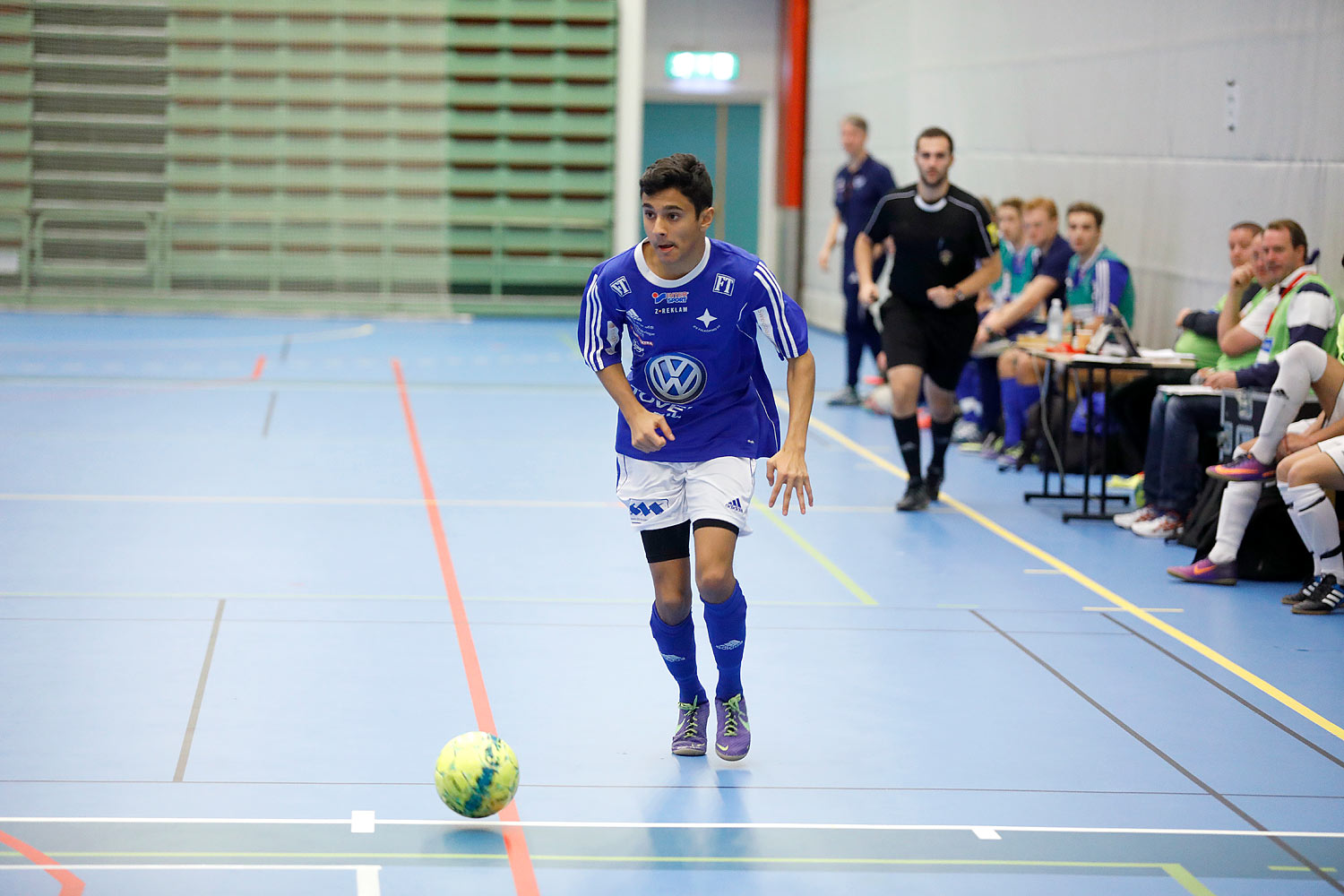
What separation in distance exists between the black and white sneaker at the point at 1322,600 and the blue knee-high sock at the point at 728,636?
3195 mm

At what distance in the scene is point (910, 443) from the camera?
28.2 ft

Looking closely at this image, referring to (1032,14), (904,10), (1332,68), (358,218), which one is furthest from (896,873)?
(358,218)

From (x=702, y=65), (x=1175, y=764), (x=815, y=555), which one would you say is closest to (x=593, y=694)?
(x=1175, y=764)

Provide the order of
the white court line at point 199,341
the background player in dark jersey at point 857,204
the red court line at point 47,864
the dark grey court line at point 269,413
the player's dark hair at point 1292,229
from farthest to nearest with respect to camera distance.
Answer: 1. the white court line at point 199,341
2. the background player in dark jersey at point 857,204
3. the dark grey court line at point 269,413
4. the player's dark hair at point 1292,229
5. the red court line at point 47,864

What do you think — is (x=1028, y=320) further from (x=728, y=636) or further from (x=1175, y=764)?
(x=728, y=636)

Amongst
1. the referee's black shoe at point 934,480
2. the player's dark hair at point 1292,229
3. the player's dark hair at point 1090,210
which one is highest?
Result: the player's dark hair at point 1090,210

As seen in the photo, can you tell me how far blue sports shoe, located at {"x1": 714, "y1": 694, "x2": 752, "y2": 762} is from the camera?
457cm

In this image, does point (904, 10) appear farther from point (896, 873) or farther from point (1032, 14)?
point (896, 873)

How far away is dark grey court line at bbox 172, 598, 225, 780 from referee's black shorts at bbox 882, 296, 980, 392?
4121mm

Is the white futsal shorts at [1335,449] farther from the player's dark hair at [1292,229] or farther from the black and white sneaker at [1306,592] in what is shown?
the player's dark hair at [1292,229]

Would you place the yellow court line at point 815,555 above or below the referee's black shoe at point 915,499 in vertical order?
below

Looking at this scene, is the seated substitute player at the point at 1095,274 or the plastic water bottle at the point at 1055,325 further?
the seated substitute player at the point at 1095,274

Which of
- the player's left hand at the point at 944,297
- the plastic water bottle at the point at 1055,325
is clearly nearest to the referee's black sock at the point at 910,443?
the player's left hand at the point at 944,297

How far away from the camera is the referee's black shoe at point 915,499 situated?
8648 mm
